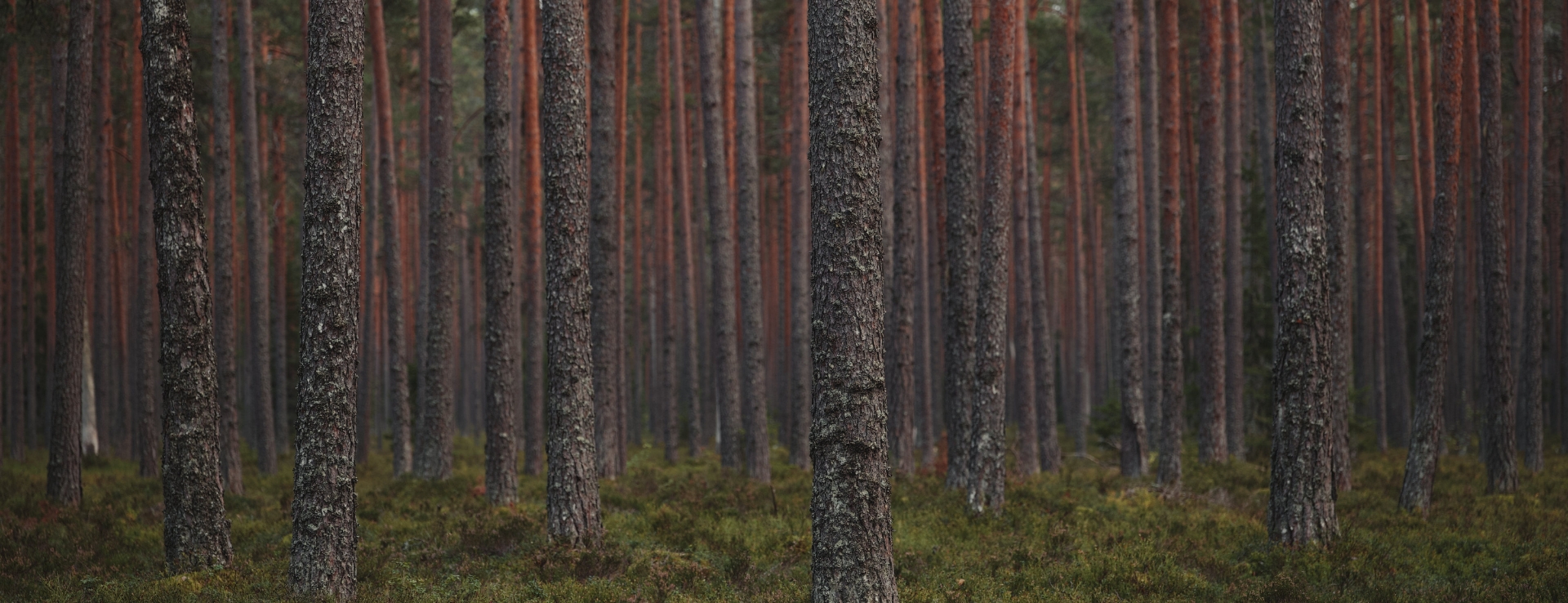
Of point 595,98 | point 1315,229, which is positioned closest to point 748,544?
point 1315,229

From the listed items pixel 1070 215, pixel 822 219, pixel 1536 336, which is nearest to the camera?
pixel 822 219

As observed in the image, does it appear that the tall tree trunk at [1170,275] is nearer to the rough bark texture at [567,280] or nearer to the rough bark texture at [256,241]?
the rough bark texture at [567,280]

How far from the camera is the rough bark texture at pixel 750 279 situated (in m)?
16.5

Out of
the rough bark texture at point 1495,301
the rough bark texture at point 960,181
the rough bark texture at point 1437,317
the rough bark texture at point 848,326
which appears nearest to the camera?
the rough bark texture at point 848,326

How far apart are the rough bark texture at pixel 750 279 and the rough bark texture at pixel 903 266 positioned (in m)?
2.03

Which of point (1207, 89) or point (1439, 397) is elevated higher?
point (1207, 89)

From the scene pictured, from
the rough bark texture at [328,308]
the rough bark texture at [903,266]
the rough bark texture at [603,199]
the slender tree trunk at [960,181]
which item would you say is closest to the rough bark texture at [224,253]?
the rough bark texture at [603,199]

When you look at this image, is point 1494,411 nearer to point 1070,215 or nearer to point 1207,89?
point 1207,89

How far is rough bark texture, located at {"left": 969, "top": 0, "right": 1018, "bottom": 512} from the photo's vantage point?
39.0 feet

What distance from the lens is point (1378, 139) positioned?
72.0ft

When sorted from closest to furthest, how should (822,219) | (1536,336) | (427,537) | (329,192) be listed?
(822,219) → (329,192) → (427,537) → (1536,336)

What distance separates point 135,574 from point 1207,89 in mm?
14604

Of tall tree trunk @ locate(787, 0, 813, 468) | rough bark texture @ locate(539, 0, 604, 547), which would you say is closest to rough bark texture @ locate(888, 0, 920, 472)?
tall tree trunk @ locate(787, 0, 813, 468)

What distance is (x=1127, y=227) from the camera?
16.0 m
